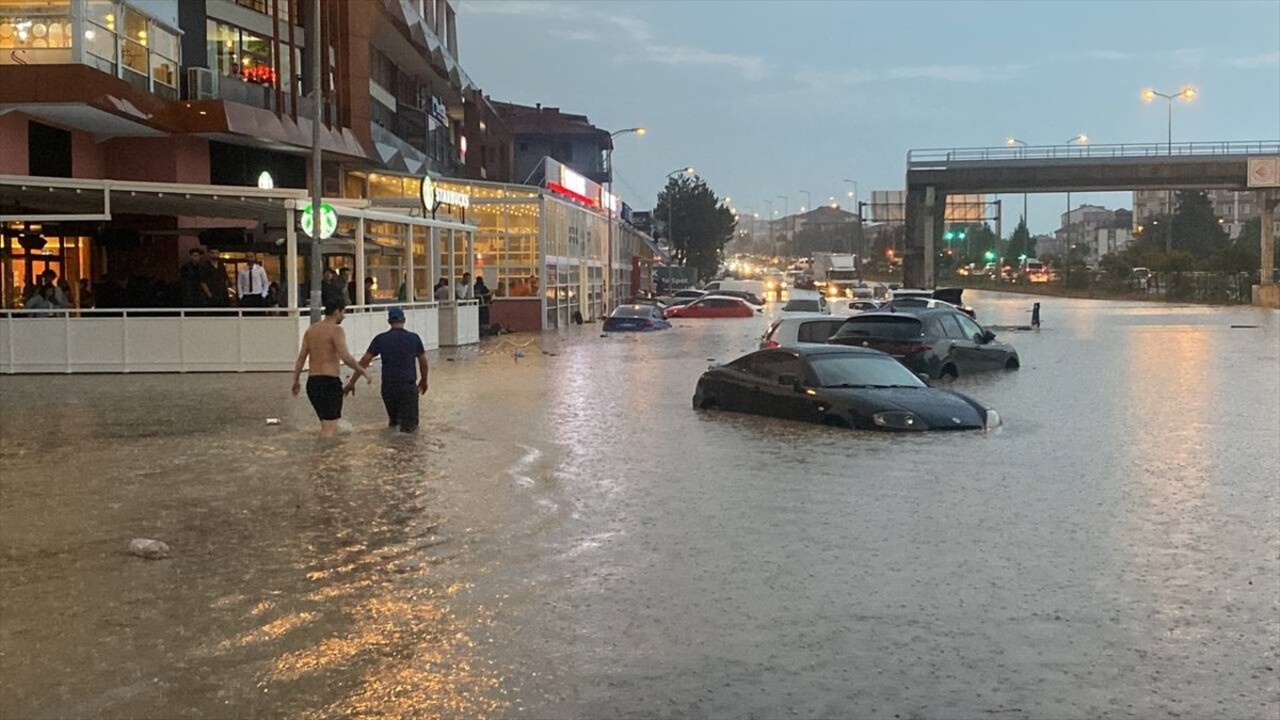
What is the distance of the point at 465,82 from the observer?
70.2 metres

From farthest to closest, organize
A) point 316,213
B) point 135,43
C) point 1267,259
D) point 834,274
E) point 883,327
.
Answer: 1. point 834,274
2. point 1267,259
3. point 135,43
4. point 883,327
5. point 316,213

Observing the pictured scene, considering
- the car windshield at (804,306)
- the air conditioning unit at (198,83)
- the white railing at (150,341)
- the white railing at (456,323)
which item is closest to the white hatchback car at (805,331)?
the white railing at (150,341)

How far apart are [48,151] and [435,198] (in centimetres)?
975

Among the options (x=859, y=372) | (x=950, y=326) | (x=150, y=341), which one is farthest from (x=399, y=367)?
(x=950, y=326)

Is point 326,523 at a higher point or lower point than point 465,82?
lower

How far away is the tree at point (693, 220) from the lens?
120312 millimetres

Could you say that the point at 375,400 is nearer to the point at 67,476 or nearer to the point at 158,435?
the point at 158,435

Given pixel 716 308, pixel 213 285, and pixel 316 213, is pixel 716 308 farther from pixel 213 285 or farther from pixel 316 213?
pixel 316 213

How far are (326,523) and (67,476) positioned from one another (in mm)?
3854

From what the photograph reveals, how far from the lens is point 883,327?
24.2 m

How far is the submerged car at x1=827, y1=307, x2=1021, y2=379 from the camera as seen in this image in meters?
23.9

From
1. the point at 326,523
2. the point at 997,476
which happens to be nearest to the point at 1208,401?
the point at 997,476

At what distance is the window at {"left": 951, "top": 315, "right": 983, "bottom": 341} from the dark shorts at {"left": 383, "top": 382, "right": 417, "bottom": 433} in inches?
543

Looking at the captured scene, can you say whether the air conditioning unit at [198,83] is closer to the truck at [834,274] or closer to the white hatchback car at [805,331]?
the white hatchback car at [805,331]
